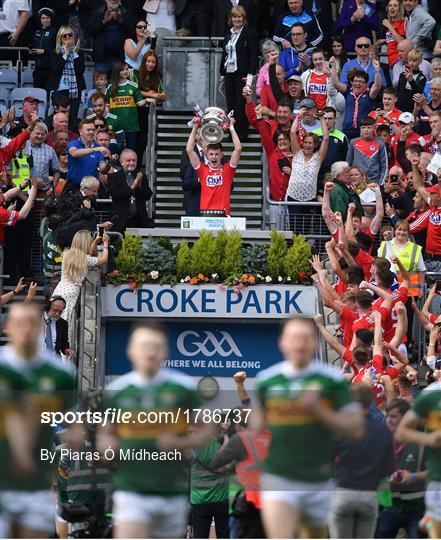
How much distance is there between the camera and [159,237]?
77.4 feet

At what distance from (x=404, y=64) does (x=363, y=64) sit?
0.61m

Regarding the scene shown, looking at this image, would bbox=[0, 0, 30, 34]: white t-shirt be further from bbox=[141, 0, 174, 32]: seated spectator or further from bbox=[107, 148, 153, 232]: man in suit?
bbox=[107, 148, 153, 232]: man in suit

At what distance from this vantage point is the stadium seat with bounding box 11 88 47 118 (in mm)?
27516

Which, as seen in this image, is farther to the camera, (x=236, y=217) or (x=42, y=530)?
(x=236, y=217)

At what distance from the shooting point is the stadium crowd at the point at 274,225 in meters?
13.4

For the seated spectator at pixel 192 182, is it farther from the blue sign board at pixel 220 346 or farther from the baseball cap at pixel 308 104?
the baseball cap at pixel 308 104

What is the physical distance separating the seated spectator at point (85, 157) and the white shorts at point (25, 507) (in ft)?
37.6

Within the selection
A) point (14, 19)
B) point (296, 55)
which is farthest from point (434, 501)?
point (14, 19)

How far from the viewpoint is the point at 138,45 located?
90.4 ft

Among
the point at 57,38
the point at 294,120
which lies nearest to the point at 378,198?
the point at 294,120

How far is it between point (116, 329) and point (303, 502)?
10263 millimetres

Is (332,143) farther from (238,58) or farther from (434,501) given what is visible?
(434,501)

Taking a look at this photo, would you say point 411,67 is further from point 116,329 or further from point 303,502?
point 303,502

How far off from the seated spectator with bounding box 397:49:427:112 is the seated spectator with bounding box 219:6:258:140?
6.96 ft
